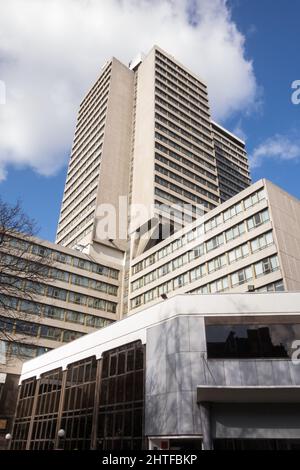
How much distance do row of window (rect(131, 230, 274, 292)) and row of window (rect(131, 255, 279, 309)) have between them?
1.53 meters

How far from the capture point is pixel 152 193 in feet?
212

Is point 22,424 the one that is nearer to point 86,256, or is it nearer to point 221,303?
point 221,303

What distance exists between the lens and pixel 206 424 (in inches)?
686

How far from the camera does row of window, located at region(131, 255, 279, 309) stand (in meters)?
39.2

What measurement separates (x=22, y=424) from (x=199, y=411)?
23.7m

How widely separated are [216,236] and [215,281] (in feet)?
19.9

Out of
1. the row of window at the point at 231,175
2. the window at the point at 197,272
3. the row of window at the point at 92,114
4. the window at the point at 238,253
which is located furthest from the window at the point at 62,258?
the row of window at the point at 231,175

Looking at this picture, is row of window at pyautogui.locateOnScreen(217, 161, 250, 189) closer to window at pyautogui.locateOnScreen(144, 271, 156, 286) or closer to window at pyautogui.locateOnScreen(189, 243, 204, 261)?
window at pyautogui.locateOnScreen(144, 271, 156, 286)

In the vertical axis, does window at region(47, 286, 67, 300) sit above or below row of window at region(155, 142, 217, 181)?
below

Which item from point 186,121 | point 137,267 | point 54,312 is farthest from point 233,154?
point 54,312

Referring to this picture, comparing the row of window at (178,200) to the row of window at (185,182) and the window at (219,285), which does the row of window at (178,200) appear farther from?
the window at (219,285)

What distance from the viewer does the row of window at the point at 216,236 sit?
140ft

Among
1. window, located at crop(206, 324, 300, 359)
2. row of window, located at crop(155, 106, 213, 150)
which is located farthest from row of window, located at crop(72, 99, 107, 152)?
window, located at crop(206, 324, 300, 359)
